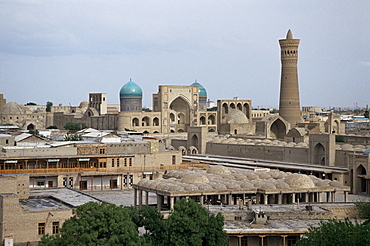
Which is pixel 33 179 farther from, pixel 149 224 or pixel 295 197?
pixel 149 224

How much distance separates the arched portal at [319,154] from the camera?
4029 centimetres

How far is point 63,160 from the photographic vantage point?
3688cm

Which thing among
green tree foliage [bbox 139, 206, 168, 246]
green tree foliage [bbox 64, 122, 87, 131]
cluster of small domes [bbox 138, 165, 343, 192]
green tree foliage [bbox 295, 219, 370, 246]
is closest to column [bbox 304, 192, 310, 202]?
cluster of small domes [bbox 138, 165, 343, 192]

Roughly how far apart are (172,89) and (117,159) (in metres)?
29.3

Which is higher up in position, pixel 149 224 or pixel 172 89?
pixel 172 89

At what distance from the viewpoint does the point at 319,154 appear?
4069 centimetres

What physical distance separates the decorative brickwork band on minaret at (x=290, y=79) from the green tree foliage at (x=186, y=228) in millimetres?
36627

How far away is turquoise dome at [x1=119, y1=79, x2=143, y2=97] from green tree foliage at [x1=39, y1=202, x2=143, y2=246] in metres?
51.3

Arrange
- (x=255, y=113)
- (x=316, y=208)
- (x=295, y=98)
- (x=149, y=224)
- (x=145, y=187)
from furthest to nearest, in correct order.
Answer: (x=255, y=113) → (x=295, y=98) → (x=145, y=187) → (x=316, y=208) → (x=149, y=224)

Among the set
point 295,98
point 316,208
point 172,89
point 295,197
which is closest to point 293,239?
point 316,208

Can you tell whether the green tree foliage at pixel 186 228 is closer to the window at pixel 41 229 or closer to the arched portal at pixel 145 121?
the window at pixel 41 229

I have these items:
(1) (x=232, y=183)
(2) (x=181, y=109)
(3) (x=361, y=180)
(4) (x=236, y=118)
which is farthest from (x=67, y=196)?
(2) (x=181, y=109)

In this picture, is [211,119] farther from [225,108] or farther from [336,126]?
[336,126]

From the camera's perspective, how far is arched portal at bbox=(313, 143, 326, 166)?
4029 cm
